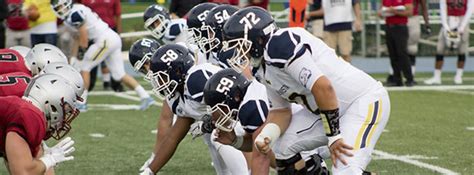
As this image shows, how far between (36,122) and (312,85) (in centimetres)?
125

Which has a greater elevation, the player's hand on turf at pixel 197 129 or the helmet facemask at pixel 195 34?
the helmet facemask at pixel 195 34

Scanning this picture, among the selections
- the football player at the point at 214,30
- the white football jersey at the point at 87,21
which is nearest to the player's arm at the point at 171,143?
the football player at the point at 214,30

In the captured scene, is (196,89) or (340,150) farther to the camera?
(196,89)

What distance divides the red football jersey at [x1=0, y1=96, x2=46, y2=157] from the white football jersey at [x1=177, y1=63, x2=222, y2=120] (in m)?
1.25

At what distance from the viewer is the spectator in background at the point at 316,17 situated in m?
13.4

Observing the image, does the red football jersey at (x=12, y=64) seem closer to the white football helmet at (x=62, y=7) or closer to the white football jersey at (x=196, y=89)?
the white football jersey at (x=196, y=89)

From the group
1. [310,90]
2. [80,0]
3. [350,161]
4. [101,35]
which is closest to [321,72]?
[310,90]

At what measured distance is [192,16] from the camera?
665 centimetres

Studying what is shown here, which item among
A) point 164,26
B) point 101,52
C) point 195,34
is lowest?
point 101,52

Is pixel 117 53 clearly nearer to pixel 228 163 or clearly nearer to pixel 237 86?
pixel 228 163

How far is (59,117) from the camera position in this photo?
4734mm

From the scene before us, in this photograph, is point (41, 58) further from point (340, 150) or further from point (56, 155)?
point (340, 150)

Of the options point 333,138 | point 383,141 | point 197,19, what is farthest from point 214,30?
point 383,141

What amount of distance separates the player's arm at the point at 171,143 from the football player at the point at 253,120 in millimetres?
585
